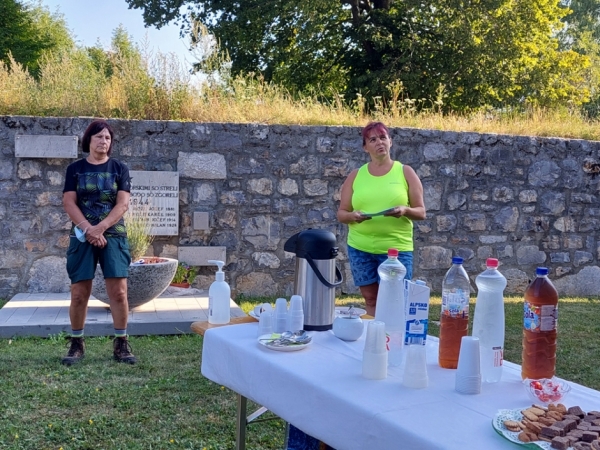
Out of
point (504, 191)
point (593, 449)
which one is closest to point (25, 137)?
point (504, 191)

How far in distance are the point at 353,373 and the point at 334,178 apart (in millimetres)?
5228

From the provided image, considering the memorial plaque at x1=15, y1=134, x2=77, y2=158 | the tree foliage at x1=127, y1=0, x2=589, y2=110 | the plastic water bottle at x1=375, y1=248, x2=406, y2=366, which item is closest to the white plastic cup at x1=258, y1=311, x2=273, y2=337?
the plastic water bottle at x1=375, y1=248, x2=406, y2=366

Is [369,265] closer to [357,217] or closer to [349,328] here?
[357,217]

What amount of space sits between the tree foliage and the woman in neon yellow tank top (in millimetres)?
11660

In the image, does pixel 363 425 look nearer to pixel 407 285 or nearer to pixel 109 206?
pixel 407 285

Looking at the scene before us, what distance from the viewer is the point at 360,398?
72.6 inches

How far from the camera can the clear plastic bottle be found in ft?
7.04

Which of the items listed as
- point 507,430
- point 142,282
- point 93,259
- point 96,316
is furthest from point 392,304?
point 96,316

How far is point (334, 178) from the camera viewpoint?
7.21 m

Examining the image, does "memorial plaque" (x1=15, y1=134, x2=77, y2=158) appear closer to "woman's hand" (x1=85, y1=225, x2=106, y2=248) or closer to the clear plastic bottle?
"woman's hand" (x1=85, y1=225, x2=106, y2=248)

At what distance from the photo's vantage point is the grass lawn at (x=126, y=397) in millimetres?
3330

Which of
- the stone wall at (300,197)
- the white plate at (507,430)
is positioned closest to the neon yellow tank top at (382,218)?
the white plate at (507,430)

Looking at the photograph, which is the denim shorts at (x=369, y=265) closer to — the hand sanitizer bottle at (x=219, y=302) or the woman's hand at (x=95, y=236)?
the hand sanitizer bottle at (x=219, y=302)

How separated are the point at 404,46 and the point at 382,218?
13.1 meters
